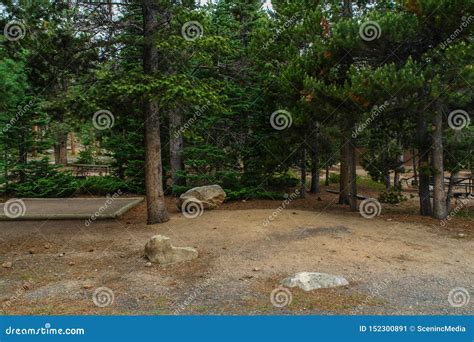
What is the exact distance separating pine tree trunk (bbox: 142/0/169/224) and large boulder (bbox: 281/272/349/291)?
6.55 m

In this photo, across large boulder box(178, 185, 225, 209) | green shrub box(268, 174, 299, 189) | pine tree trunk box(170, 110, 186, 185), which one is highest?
pine tree trunk box(170, 110, 186, 185)

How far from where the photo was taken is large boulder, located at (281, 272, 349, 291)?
718 cm

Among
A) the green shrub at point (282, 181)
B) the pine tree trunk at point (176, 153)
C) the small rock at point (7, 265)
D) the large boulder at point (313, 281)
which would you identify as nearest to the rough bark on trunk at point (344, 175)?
the green shrub at point (282, 181)

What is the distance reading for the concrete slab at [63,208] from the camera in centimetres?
1439

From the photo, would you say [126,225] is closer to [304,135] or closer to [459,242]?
[304,135]

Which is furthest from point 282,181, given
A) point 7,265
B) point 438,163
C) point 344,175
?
point 7,265

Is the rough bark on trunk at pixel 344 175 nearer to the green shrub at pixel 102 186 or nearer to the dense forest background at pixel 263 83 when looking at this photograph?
the dense forest background at pixel 263 83

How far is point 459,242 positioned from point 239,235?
580 cm

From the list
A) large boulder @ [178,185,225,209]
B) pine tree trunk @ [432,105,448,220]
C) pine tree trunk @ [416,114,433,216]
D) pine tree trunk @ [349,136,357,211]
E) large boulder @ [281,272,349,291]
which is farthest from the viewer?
large boulder @ [178,185,225,209]

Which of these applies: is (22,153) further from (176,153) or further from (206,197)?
(206,197)

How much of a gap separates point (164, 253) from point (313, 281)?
339 centimetres

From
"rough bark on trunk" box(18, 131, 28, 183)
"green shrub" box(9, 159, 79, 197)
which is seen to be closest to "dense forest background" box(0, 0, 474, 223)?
"rough bark on trunk" box(18, 131, 28, 183)

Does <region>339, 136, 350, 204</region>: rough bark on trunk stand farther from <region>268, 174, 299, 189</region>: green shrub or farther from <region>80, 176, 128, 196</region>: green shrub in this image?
<region>80, 176, 128, 196</region>: green shrub

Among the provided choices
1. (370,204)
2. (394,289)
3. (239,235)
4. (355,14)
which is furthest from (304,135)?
(394,289)
